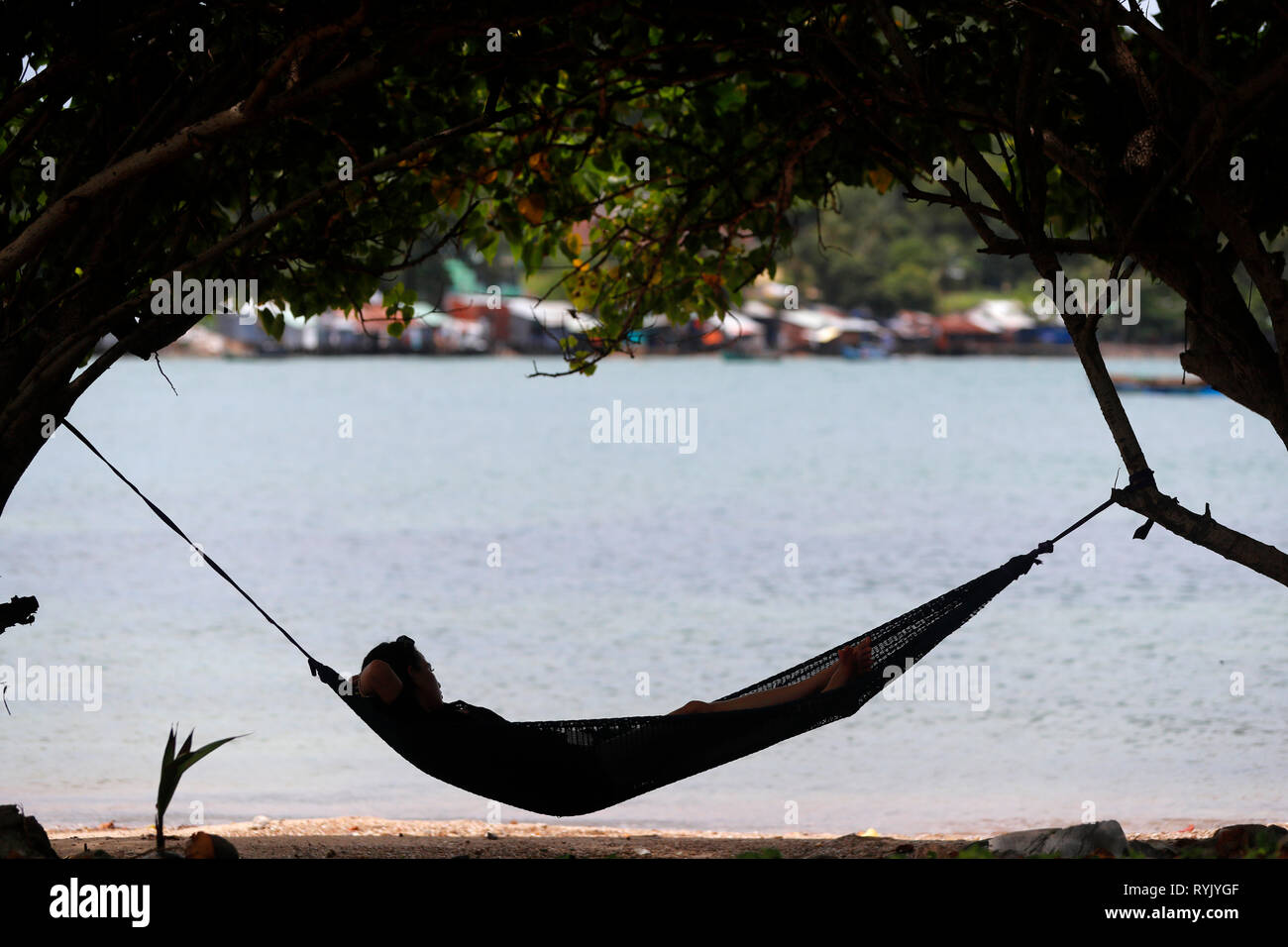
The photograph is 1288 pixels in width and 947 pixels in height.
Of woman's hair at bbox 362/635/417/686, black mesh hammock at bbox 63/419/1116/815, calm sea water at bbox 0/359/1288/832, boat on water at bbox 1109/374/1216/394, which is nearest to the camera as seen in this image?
black mesh hammock at bbox 63/419/1116/815

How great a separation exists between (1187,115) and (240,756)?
5.17 meters

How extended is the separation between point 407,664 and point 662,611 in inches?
310

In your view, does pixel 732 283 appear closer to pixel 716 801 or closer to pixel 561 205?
pixel 561 205

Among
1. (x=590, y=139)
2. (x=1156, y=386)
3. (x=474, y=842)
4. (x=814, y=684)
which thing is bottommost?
(x=474, y=842)

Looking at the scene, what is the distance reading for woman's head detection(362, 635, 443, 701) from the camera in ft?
11.7

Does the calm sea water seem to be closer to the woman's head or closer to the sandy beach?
the sandy beach

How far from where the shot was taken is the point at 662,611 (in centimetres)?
1144

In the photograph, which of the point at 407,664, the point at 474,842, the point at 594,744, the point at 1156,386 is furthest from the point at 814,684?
the point at 1156,386

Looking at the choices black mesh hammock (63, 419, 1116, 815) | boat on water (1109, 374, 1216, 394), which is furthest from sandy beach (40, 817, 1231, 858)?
boat on water (1109, 374, 1216, 394)

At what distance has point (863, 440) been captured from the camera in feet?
95.1

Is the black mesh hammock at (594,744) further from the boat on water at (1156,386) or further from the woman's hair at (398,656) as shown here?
the boat on water at (1156,386)

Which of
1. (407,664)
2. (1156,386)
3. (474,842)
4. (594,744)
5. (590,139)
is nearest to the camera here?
(594,744)

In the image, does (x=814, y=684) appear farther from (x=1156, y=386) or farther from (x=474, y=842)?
(x=1156, y=386)
